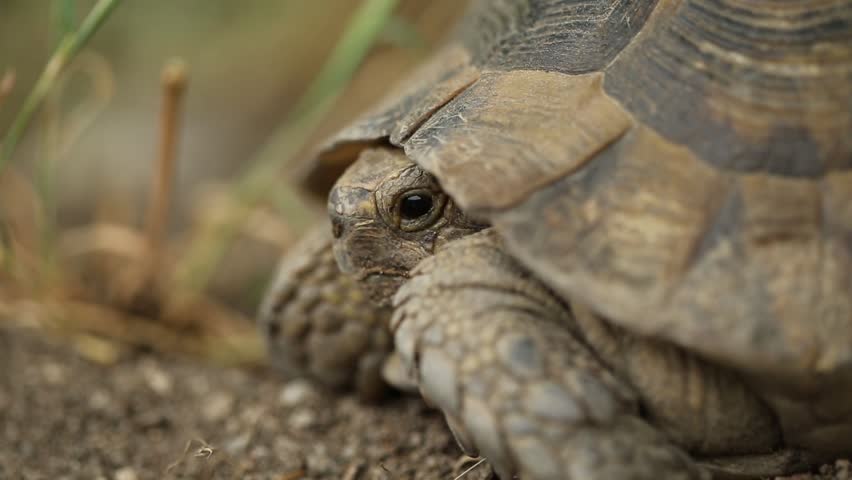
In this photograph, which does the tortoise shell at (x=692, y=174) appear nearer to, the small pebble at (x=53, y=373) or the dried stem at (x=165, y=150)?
the dried stem at (x=165, y=150)

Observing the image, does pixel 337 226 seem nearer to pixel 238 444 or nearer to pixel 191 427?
pixel 238 444

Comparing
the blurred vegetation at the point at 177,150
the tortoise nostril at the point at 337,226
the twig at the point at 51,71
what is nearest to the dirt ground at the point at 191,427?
the blurred vegetation at the point at 177,150

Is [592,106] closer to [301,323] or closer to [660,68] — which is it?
[660,68]

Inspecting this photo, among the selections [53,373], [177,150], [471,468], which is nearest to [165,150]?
[53,373]

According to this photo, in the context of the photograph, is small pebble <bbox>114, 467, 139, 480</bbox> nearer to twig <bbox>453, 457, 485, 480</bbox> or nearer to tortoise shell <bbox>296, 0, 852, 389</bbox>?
twig <bbox>453, 457, 485, 480</bbox>

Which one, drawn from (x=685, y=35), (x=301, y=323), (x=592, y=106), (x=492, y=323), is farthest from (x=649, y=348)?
(x=301, y=323)

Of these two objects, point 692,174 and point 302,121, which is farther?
point 302,121
